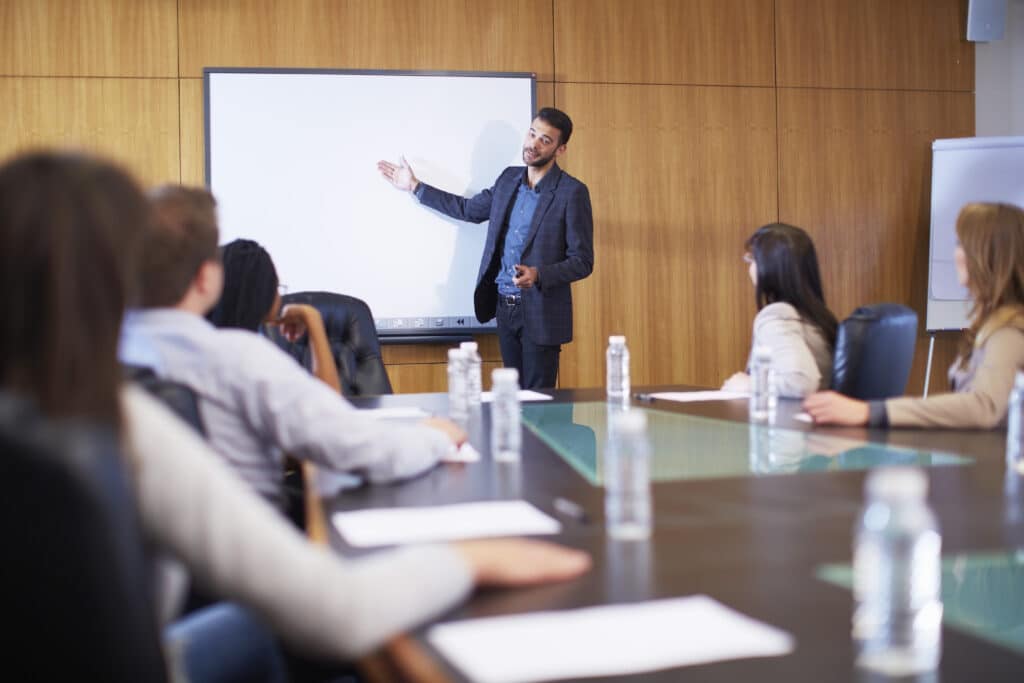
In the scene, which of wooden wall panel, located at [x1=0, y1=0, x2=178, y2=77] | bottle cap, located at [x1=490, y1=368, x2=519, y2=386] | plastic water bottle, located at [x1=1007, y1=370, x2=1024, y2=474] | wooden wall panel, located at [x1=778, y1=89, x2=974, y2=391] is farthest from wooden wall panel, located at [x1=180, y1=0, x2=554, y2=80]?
plastic water bottle, located at [x1=1007, y1=370, x2=1024, y2=474]

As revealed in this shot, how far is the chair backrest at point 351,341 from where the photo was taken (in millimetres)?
4242

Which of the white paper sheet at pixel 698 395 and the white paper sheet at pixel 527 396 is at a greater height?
the white paper sheet at pixel 698 395

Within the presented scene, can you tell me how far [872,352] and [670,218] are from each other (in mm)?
3471

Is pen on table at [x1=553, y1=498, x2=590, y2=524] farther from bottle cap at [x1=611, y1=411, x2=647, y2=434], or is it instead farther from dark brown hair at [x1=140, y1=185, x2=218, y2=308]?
dark brown hair at [x1=140, y1=185, x2=218, y2=308]

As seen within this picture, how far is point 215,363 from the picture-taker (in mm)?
1870

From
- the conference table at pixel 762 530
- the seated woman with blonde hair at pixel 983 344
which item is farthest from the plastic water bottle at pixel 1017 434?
the seated woman with blonde hair at pixel 983 344

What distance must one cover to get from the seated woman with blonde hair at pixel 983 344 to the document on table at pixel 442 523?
1.24m

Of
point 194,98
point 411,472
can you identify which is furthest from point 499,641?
point 194,98

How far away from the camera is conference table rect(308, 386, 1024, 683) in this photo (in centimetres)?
104

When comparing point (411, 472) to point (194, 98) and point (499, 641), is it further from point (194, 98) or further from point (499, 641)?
point (194, 98)

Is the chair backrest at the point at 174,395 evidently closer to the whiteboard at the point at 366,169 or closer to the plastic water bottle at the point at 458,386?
the plastic water bottle at the point at 458,386

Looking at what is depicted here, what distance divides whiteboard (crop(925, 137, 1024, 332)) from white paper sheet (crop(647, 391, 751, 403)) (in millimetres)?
3383

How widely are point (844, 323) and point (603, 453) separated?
118cm

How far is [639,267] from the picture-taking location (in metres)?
6.49
